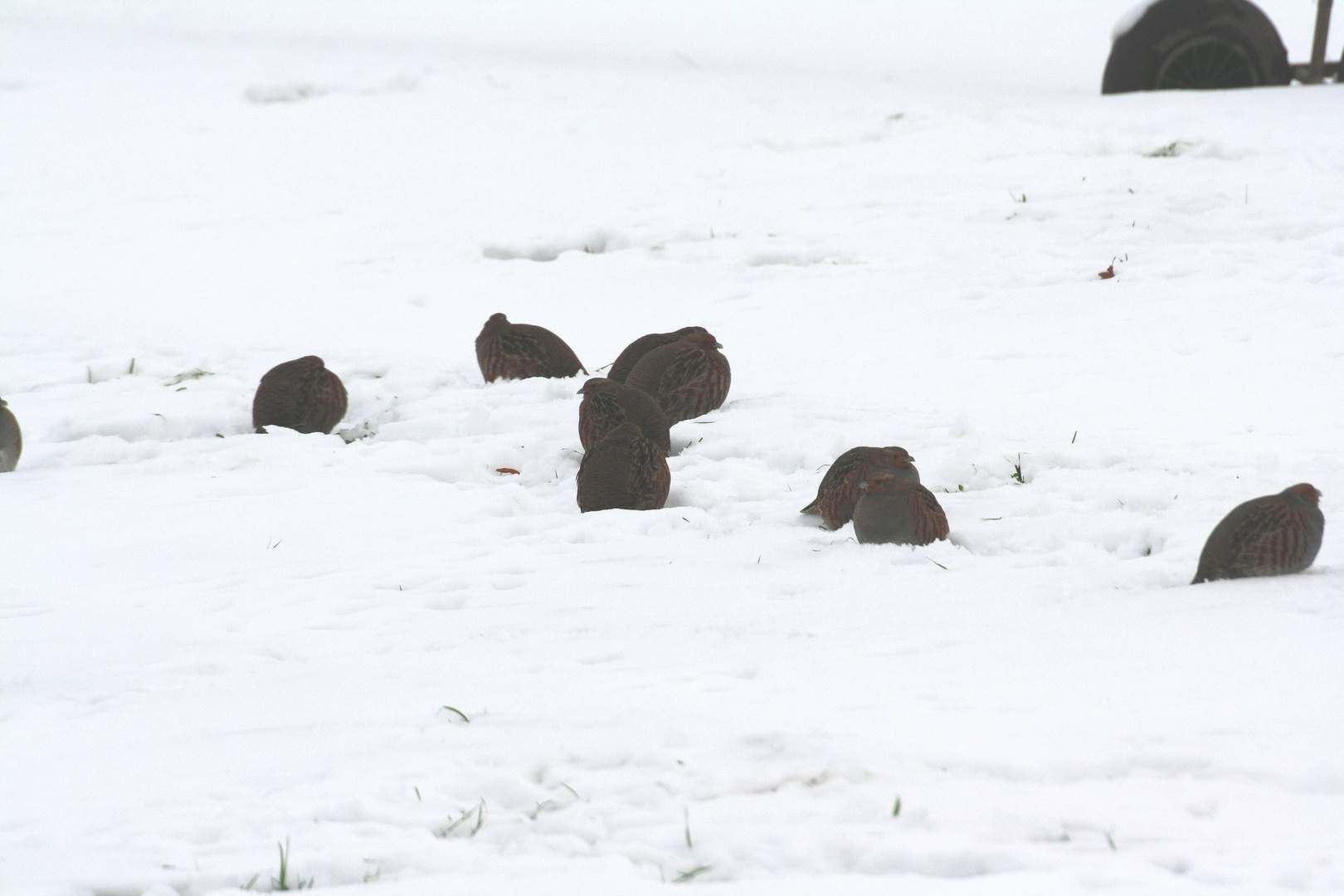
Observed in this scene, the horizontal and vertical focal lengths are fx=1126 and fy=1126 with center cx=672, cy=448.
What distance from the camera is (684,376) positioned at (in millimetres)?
5578

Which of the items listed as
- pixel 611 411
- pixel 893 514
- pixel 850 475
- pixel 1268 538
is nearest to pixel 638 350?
pixel 611 411

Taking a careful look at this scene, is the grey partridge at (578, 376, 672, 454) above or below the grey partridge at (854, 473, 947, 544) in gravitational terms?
above

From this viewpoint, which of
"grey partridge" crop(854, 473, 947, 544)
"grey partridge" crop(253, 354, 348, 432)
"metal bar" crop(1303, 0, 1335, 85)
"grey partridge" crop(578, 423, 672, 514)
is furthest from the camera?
"metal bar" crop(1303, 0, 1335, 85)

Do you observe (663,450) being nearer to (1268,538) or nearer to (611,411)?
(611,411)

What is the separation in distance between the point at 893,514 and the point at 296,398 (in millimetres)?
3261

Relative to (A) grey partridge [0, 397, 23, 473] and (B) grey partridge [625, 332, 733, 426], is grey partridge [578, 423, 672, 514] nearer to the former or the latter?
(B) grey partridge [625, 332, 733, 426]

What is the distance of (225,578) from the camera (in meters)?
3.86

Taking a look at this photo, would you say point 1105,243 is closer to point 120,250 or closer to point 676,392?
point 676,392

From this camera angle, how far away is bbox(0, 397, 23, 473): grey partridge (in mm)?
5070

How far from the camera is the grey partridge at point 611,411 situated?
4961 millimetres

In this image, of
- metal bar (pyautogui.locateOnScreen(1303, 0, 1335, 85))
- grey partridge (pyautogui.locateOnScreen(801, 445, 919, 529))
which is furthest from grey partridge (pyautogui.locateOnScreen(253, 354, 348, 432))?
metal bar (pyautogui.locateOnScreen(1303, 0, 1335, 85))

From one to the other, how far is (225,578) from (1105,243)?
6742 millimetres

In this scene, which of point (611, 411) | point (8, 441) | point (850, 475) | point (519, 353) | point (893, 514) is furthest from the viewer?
Answer: point (519, 353)

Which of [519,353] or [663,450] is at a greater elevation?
[519,353]
